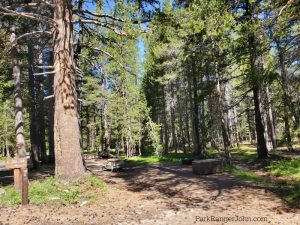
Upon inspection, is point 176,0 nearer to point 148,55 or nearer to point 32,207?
point 148,55

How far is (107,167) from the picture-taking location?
17.0m

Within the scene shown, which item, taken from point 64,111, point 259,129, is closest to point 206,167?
point 259,129

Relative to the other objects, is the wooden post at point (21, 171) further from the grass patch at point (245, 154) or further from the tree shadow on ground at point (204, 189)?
the grass patch at point (245, 154)

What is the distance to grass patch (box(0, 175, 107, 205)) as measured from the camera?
820 centimetres

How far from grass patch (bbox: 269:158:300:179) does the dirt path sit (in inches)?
128

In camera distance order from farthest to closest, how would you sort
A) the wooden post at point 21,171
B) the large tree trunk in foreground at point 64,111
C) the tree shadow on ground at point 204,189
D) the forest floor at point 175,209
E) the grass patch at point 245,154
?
1. the grass patch at point 245,154
2. the large tree trunk in foreground at point 64,111
3. the tree shadow on ground at point 204,189
4. the wooden post at point 21,171
5. the forest floor at point 175,209

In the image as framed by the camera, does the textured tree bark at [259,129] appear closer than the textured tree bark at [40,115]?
Yes

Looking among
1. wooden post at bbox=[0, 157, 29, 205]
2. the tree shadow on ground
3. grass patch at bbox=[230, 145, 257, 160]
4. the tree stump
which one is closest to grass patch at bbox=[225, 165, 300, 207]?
the tree shadow on ground

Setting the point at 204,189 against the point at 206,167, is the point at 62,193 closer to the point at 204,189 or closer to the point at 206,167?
the point at 204,189

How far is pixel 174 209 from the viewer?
748 centimetres

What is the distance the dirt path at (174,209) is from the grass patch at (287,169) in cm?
324

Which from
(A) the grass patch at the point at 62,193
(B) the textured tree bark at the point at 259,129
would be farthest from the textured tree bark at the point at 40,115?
(B) the textured tree bark at the point at 259,129

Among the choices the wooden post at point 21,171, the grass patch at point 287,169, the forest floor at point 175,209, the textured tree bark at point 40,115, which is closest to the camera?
the forest floor at point 175,209

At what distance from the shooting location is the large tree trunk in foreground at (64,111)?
9.68m
